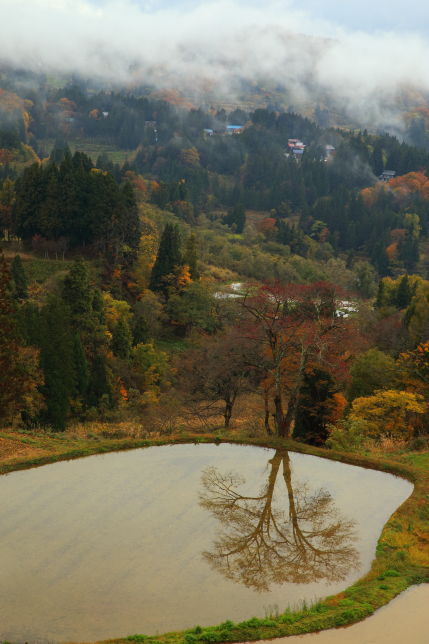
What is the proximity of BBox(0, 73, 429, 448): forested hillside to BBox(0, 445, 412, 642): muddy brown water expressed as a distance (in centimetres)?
393

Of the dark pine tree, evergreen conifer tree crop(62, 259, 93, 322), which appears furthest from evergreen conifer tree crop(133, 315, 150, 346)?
the dark pine tree

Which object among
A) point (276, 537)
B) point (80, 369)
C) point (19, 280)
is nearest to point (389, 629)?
point (276, 537)

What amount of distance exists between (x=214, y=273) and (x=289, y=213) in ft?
250

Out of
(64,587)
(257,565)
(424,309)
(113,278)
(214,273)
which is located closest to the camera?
(64,587)

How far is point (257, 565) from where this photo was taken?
12.5 metres

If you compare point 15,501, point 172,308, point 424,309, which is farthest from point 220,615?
point 172,308

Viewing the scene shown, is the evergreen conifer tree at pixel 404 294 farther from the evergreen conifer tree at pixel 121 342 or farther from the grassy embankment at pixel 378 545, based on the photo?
the grassy embankment at pixel 378 545

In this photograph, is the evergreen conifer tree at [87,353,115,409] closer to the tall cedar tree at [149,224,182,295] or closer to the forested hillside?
the forested hillside

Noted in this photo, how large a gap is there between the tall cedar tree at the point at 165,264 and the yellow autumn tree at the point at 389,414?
35.3m

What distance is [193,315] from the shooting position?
180 ft

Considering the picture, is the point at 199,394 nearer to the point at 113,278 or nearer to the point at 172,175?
the point at 113,278

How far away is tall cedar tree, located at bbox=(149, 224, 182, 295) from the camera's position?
189ft

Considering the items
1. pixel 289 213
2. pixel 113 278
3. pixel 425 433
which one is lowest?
pixel 289 213

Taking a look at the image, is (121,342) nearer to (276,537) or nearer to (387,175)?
(276,537)
